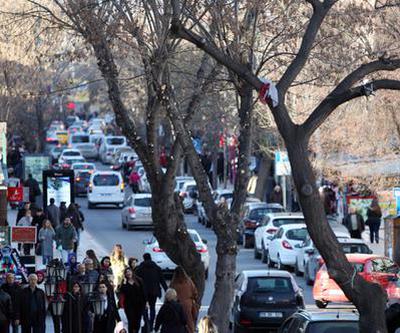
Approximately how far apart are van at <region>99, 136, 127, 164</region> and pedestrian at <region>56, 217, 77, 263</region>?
180ft

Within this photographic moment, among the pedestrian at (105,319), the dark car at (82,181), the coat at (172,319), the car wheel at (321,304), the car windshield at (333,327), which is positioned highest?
the dark car at (82,181)

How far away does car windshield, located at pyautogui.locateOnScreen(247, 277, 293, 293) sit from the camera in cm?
2614

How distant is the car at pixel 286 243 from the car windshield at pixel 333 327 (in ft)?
65.7

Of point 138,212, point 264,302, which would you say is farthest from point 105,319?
point 138,212

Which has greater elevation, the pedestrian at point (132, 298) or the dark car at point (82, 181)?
the dark car at point (82, 181)

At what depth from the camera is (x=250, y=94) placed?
2208cm

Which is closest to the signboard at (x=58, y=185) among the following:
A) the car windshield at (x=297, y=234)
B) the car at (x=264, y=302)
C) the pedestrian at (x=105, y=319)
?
the car windshield at (x=297, y=234)

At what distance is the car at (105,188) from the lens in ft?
191

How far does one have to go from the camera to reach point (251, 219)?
45.5 meters

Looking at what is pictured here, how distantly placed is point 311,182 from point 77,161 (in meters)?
61.0

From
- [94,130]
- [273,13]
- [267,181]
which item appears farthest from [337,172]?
[94,130]

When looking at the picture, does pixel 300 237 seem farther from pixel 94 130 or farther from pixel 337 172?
pixel 94 130

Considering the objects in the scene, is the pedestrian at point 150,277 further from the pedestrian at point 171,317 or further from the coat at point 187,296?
the pedestrian at point 171,317

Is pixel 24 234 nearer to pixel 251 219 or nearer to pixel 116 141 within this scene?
pixel 251 219
